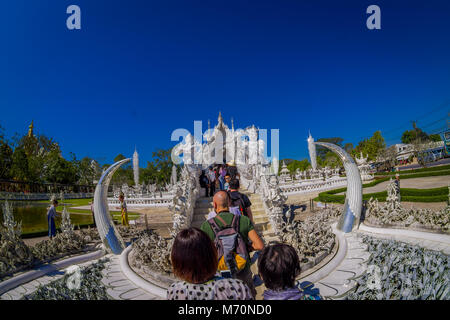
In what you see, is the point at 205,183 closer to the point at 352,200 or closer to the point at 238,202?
the point at 352,200

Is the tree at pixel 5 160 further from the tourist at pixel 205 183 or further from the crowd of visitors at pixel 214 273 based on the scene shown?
the crowd of visitors at pixel 214 273

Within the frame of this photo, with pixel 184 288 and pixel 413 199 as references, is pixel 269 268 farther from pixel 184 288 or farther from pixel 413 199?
pixel 413 199

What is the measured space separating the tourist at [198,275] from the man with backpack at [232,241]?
0.96 meters

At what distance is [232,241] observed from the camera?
2840mm

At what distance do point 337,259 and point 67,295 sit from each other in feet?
19.9

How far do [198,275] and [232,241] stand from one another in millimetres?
1061

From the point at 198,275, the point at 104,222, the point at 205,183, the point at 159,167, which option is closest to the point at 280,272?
the point at 198,275

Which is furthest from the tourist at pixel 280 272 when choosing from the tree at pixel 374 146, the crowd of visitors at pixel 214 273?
the tree at pixel 374 146

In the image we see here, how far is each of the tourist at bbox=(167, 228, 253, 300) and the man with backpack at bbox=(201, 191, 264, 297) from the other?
3.15 feet

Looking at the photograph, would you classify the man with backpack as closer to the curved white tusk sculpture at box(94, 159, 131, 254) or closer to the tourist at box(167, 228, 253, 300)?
the tourist at box(167, 228, 253, 300)

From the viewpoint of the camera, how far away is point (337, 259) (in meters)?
5.62

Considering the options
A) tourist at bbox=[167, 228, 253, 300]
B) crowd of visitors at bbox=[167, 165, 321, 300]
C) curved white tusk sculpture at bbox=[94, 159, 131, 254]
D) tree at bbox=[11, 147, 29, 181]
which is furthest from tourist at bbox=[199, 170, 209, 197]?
tree at bbox=[11, 147, 29, 181]

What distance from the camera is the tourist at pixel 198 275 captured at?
1.79 m
